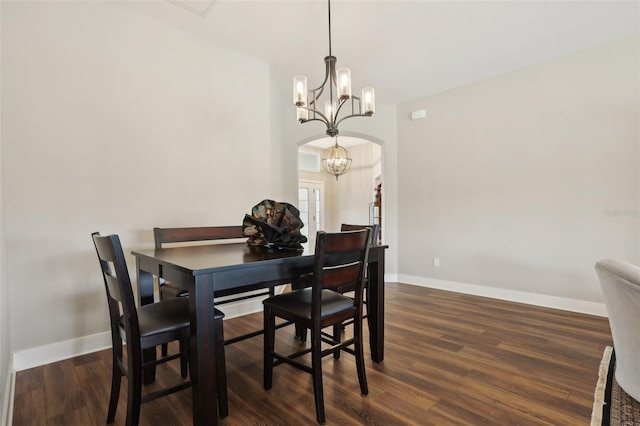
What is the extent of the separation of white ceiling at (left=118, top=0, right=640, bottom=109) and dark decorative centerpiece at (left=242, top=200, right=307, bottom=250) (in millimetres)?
1687

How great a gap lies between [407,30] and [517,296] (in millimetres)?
3166

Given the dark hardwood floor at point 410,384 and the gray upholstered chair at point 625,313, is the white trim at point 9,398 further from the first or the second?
the gray upholstered chair at point 625,313

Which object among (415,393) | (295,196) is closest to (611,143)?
(415,393)

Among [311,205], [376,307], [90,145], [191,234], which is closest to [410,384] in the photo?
[376,307]

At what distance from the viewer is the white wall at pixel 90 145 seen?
83.7 inches

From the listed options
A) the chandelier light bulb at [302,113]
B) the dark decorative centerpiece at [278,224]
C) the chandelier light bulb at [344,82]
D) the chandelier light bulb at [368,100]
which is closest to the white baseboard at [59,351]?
the dark decorative centerpiece at [278,224]

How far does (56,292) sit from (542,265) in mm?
4574

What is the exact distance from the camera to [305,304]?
5.80 feet

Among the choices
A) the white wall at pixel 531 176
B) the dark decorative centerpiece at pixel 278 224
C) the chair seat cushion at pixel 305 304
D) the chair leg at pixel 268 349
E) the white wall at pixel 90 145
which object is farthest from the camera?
the white wall at pixel 531 176

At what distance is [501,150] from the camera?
3.78 m

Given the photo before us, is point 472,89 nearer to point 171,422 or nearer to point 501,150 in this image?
point 501,150

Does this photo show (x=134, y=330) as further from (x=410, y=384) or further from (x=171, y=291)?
(x=410, y=384)

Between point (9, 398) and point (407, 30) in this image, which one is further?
point (407, 30)

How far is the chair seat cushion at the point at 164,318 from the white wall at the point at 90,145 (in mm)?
1093
